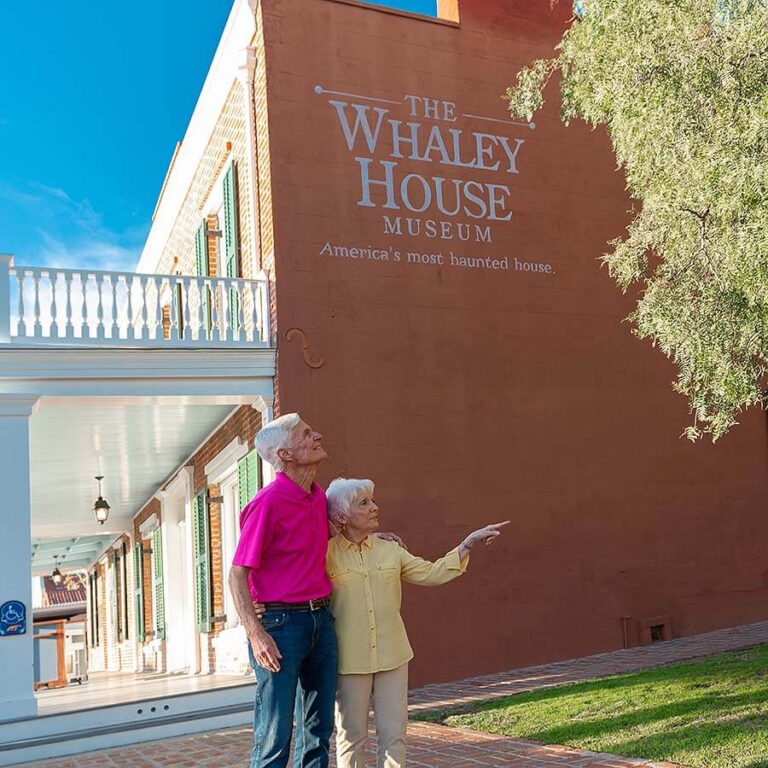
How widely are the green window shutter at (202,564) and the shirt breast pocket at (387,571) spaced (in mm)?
8429

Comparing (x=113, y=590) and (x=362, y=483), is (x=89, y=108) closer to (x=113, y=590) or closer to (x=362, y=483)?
(x=113, y=590)

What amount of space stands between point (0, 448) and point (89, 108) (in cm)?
1453

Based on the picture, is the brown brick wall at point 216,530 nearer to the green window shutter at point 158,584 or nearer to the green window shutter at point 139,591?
the green window shutter at point 158,584

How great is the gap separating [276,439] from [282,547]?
1.48ft

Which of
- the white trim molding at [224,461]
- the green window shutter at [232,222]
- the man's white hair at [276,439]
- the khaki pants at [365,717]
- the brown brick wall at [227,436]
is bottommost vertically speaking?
the khaki pants at [365,717]

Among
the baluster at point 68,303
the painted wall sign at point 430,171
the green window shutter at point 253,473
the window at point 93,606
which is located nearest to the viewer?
the baluster at point 68,303

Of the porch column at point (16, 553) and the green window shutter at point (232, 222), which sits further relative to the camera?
the green window shutter at point (232, 222)

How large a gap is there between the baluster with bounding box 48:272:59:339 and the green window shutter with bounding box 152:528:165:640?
710 cm

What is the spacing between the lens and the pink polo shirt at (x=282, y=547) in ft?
13.4

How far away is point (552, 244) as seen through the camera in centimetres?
1186

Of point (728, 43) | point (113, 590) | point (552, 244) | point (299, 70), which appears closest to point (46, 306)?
point (299, 70)

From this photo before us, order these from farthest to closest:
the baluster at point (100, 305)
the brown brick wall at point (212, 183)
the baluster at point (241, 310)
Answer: the brown brick wall at point (212, 183) < the baluster at point (241, 310) < the baluster at point (100, 305)

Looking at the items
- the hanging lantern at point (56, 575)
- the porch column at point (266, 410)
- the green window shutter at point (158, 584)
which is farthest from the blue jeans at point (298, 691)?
the hanging lantern at point (56, 575)

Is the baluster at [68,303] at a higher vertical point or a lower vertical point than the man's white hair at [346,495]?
higher
